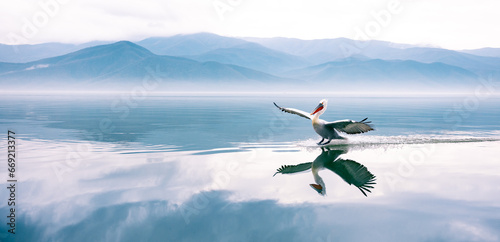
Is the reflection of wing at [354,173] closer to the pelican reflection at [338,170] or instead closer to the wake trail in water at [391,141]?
the pelican reflection at [338,170]

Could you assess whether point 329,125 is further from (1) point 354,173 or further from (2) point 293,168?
(1) point 354,173

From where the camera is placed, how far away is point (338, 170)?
1570 centimetres

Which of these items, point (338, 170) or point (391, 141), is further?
point (391, 141)

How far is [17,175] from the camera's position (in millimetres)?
15078

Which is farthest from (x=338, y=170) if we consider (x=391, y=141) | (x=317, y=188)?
(x=391, y=141)

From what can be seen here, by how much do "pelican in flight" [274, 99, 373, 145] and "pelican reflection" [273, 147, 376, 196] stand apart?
1615 mm

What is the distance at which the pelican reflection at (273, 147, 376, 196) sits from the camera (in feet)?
44.2

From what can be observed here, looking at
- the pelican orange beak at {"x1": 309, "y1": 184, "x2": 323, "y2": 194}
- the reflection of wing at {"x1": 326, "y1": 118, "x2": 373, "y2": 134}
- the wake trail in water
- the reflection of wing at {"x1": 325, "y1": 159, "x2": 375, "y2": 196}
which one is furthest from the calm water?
the reflection of wing at {"x1": 326, "y1": 118, "x2": 373, "y2": 134}

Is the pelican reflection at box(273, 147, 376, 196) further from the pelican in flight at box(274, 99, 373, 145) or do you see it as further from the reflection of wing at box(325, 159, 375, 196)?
the pelican in flight at box(274, 99, 373, 145)

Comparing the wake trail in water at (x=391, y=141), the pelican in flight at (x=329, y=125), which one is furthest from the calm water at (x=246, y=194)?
the pelican in flight at (x=329, y=125)

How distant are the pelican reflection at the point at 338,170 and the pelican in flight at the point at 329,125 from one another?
1.61m

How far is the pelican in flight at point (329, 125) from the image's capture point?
19.6m

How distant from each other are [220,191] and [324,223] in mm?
3621

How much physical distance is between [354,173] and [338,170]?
2.28 ft
